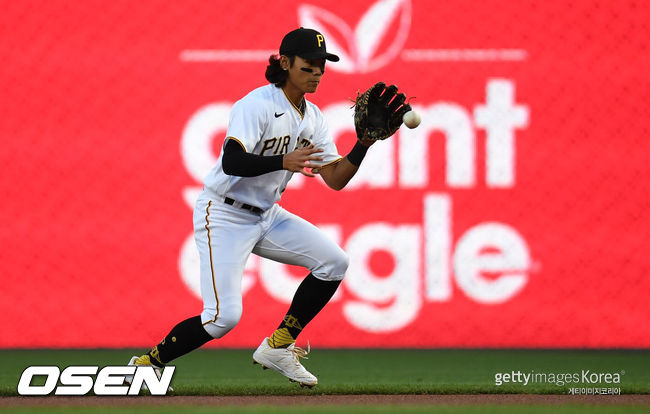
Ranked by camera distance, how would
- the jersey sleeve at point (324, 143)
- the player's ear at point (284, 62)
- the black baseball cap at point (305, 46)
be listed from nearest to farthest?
the black baseball cap at point (305, 46)
the player's ear at point (284, 62)
the jersey sleeve at point (324, 143)

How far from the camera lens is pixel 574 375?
5.59 meters

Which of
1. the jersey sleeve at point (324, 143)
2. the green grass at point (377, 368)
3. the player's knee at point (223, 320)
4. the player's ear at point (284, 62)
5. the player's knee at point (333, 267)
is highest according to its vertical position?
the player's ear at point (284, 62)

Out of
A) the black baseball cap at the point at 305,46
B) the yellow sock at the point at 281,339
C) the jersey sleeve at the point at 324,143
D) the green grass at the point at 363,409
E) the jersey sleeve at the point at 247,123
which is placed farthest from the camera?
the jersey sleeve at the point at 324,143

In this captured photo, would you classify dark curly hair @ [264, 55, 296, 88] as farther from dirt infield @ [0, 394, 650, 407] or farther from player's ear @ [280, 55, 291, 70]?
dirt infield @ [0, 394, 650, 407]

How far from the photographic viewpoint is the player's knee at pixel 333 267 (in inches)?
190

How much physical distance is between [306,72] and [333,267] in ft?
3.13

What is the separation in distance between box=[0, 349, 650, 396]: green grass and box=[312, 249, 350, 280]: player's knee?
0.57m

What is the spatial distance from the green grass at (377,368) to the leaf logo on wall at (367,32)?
1.98 meters

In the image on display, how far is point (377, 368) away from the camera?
601 cm

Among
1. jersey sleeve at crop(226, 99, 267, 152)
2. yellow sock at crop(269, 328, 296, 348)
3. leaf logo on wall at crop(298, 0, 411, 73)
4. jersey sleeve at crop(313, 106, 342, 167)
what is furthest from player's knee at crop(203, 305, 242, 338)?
leaf logo on wall at crop(298, 0, 411, 73)

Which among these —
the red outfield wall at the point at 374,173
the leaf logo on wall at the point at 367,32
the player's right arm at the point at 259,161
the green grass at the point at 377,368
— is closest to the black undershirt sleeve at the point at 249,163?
the player's right arm at the point at 259,161

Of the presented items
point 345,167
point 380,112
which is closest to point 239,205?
point 345,167

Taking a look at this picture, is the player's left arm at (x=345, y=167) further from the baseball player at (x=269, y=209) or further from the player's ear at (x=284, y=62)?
the player's ear at (x=284, y=62)

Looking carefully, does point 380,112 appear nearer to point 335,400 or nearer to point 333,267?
point 333,267
